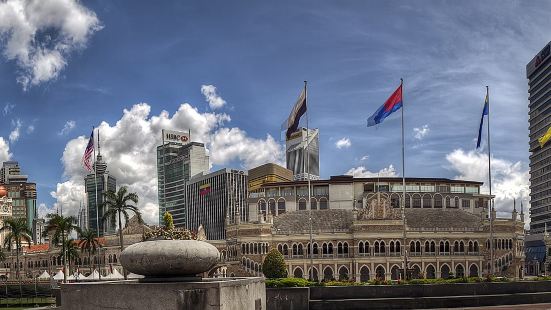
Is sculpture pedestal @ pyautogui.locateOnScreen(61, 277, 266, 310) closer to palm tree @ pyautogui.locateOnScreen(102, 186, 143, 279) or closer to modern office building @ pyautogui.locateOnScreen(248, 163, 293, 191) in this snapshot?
palm tree @ pyautogui.locateOnScreen(102, 186, 143, 279)

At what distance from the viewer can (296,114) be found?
2216 inches

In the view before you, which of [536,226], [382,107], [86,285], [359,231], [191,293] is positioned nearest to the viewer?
[191,293]

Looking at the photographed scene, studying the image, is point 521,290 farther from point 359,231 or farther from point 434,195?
point 434,195

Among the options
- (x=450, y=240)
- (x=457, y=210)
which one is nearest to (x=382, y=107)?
(x=450, y=240)

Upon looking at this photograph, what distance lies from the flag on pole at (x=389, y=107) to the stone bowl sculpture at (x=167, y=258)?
41813 millimetres

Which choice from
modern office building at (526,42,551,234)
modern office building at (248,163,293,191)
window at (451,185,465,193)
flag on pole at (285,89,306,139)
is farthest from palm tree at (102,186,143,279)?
modern office building at (526,42,551,234)

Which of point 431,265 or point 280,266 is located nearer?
point 280,266

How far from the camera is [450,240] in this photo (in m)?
85.2

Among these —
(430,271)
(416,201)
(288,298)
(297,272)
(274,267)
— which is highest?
(416,201)

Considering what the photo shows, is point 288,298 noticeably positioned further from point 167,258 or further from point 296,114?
point 296,114

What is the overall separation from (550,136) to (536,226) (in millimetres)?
124218

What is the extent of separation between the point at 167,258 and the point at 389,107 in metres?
43.6

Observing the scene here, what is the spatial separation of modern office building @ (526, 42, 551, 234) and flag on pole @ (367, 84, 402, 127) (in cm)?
11489

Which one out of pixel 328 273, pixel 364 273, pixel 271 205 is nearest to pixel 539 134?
pixel 271 205
